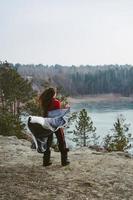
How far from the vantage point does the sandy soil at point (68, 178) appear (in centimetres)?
984

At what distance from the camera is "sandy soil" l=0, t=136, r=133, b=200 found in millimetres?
9844

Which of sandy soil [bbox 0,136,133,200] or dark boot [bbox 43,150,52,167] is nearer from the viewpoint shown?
sandy soil [bbox 0,136,133,200]

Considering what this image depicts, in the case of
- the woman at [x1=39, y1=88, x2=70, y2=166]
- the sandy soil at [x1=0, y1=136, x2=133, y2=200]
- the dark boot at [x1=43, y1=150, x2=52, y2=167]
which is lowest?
the sandy soil at [x1=0, y1=136, x2=133, y2=200]

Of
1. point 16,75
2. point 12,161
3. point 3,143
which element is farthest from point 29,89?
point 12,161

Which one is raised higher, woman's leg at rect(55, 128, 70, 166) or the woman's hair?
the woman's hair

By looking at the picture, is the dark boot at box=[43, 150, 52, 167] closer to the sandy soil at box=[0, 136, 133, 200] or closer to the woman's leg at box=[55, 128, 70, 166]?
the sandy soil at box=[0, 136, 133, 200]

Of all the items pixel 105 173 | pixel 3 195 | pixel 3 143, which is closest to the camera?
pixel 3 195

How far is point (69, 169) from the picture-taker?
1214 cm

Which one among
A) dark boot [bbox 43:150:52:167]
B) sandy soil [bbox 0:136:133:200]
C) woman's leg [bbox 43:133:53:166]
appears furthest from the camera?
dark boot [bbox 43:150:52:167]

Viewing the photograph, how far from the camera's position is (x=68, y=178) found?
11.2 meters

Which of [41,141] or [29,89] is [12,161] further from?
[29,89]

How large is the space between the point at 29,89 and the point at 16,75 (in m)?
3.93

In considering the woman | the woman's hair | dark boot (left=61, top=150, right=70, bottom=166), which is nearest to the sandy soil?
dark boot (left=61, top=150, right=70, bottom=166)

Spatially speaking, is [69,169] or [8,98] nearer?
[69,169]
